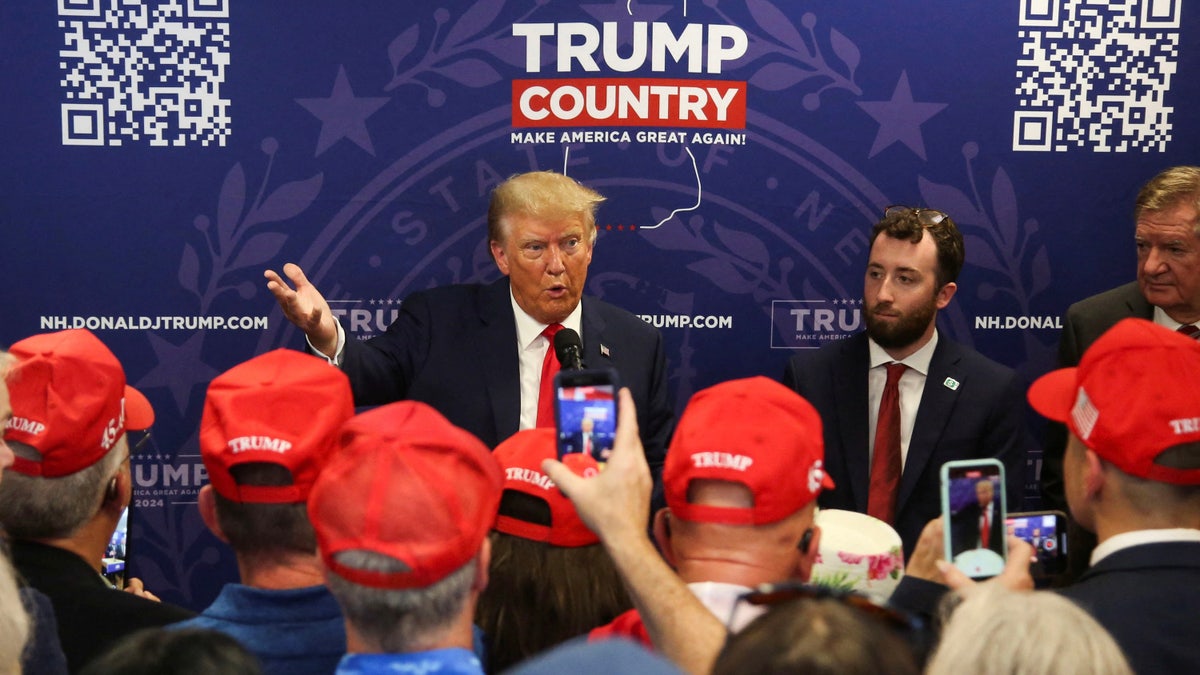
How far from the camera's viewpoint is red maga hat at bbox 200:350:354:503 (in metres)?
2.25

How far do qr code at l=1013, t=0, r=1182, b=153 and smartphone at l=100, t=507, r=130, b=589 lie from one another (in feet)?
10.9

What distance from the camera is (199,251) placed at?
447 cm

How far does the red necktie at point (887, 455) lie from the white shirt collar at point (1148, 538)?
1.73 meters

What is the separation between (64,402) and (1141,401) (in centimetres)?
211

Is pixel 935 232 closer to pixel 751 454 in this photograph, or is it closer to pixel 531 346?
pixel 531 346

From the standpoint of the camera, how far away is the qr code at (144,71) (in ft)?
14.2

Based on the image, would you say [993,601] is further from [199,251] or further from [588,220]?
[199,251]

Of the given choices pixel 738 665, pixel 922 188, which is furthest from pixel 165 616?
pixel 922 188

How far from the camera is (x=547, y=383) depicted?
425cm

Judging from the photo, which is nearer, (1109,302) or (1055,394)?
(1055,394)

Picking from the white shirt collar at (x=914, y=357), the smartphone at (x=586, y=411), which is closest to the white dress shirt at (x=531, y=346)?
the white shirt collar at (x=914, y=357)

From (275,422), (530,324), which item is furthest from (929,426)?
(275,422)

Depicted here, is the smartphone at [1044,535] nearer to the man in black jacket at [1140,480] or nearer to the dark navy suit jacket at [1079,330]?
the man in black jacket at [1140,480]

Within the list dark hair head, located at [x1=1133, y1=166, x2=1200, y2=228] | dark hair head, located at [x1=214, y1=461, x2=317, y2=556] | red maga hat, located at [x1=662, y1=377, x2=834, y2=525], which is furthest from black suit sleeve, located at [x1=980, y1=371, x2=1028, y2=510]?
dark hair head, located at [x1=214, y1=461, x2=317, y2=556]
